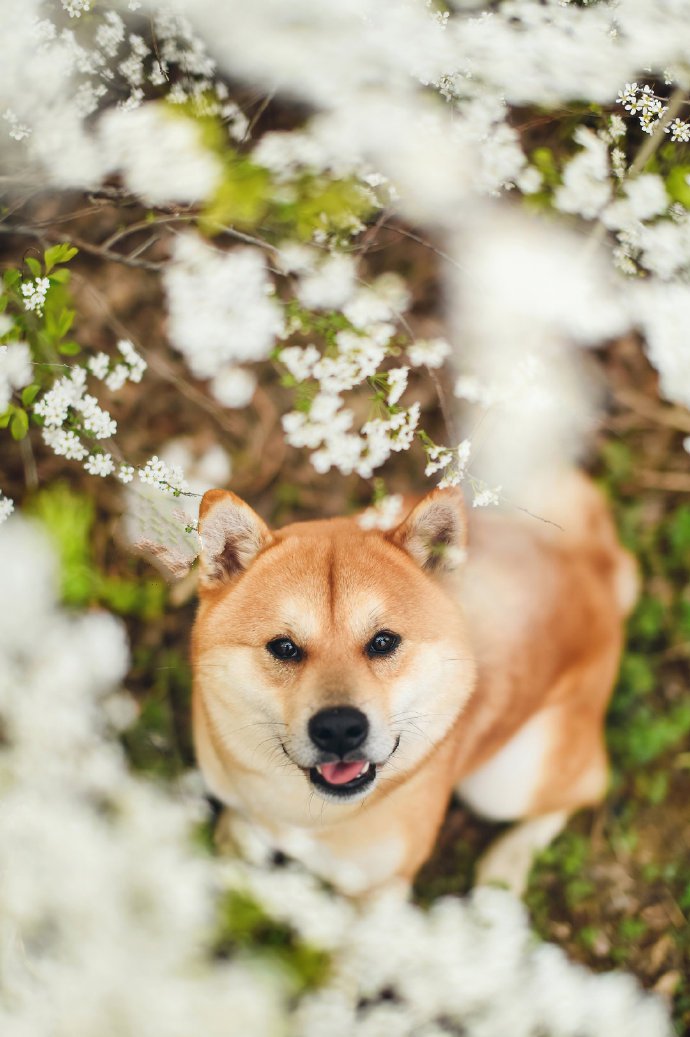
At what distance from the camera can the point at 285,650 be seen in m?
1.59

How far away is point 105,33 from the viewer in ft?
5.31

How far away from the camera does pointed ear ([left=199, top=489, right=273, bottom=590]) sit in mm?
1451

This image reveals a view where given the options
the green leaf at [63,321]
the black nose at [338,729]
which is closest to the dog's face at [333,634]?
the black nose at [338,729]

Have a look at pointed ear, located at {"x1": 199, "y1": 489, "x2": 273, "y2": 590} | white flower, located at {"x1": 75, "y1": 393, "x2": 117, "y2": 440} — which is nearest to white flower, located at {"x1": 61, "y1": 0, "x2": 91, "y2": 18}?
white flower, located at {"x1": 75, "y1": 393, "x2": 117, "y2": 440}

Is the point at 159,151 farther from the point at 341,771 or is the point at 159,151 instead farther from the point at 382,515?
the point at 341,771

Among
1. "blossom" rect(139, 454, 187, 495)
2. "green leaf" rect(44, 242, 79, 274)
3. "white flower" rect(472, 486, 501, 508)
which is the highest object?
"green leaf" rect(44, 242, 79, 274)

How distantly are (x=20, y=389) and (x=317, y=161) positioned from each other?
2.52ft

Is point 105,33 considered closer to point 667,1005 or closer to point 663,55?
point 663,55

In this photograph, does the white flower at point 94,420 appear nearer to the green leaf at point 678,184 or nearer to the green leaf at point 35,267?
the green leaf at point 35,267

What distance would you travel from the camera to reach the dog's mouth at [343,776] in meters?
1.61

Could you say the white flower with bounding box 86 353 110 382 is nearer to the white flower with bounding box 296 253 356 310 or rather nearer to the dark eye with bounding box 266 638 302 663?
the white flower with bounding box 296 253 356 310

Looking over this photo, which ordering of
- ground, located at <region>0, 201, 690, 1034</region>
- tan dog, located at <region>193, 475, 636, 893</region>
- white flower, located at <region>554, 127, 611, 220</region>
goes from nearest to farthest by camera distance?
tan dog, located at <region>193, 475, 636, 893</region>
white flower, located at <region>554, 127, 611, 220</region>
ground, located at <region>0, 201, 690, 1034</region>

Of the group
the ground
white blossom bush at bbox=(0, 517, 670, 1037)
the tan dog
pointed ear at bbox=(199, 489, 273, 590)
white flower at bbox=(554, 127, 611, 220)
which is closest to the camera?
pointed ear at bbox=(199, 489, 273, 590)

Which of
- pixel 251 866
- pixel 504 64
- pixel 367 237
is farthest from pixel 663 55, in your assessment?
pixel 251 866
